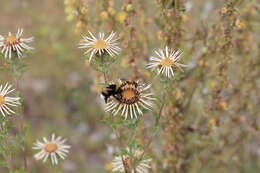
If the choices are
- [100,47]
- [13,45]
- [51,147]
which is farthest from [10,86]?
[51,147]

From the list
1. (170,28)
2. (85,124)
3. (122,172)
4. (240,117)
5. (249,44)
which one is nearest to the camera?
(122,172)

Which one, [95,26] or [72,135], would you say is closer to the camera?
[95,26]

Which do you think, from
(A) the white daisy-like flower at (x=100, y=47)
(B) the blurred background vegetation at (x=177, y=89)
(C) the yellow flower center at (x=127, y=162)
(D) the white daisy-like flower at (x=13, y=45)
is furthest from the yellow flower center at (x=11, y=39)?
(C) the yellow flower center at (x=127, y=162)

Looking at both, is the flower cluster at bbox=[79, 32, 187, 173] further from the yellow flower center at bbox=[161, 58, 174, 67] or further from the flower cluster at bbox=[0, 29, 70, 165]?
the flower cluster at bbox=[0, 29, 70, 165]

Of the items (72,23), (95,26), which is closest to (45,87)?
(72,23)

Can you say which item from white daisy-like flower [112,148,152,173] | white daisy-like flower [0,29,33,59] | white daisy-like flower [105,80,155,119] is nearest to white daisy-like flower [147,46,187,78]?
white daisy-like flower [105,80,155,119]

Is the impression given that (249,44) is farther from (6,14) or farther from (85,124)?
(6,14)
